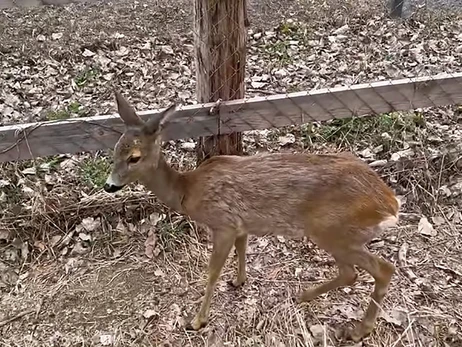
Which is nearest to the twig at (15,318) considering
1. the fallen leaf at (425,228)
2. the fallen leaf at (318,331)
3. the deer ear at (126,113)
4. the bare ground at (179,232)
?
the bare ground at (179,232)

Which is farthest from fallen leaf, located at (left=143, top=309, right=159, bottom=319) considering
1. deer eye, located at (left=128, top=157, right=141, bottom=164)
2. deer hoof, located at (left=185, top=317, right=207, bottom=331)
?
deer eye, located at (left=128, top=157, right=141, bottom=164)

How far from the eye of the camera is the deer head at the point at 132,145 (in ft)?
11.7

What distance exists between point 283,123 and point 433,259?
1.45m

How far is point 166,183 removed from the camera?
383cm

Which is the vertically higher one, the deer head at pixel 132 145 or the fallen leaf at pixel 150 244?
the deer head at pixel 132 145

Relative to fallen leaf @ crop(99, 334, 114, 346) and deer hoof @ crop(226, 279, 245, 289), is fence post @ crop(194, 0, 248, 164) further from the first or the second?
fallen leaf @ crop(99, 334, 114, 346)

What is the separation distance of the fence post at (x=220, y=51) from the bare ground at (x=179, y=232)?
90 centimetres

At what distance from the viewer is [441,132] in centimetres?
532

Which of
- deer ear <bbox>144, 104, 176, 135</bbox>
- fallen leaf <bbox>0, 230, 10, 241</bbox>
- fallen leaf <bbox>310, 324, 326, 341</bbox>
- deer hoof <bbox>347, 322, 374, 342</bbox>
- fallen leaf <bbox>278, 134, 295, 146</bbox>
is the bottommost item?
fallen leaf <bbox>310, 324, 326, 341</bbox>

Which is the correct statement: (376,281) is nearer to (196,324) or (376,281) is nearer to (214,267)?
(214,267)

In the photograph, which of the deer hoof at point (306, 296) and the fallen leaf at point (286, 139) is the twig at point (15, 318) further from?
the fallen leaf at point (286, 139)

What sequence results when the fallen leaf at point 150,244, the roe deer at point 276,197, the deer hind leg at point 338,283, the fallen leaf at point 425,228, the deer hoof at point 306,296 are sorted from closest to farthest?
1. the roe deer at point 276,197
2. the deer hind leg at point 338,283
3. the deer hoof at point 306,296
4. the fallen leaf at point 150,244
5. the fallen leaf at point 425,228

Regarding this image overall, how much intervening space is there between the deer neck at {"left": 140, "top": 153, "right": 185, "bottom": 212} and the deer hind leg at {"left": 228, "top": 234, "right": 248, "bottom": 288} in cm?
48

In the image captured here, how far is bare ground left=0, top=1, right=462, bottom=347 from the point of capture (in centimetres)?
393
